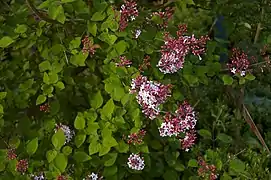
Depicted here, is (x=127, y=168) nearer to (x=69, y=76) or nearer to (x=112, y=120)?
(x=112, y=120)

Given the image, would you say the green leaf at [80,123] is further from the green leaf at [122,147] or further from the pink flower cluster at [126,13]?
the pink flower cluster at [126,13]

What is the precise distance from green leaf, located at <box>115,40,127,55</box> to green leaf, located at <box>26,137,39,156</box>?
38 centimetres

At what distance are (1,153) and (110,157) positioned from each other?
35cm

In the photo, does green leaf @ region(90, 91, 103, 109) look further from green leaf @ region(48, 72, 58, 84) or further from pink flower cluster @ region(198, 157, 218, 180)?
pink flower cluster @ region(198, 157, 218, 180)

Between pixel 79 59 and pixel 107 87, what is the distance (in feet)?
0.41

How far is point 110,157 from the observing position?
194 cm

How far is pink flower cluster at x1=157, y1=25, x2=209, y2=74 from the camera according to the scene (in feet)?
5.87

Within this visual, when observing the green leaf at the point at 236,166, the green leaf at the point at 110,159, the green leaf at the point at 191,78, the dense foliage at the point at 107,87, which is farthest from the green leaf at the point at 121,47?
the green leaf at the point at 236,166

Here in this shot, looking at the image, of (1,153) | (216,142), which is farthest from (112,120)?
(216,142)

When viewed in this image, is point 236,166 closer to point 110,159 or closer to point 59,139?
point 110,159

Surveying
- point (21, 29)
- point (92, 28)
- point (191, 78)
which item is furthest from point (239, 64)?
point (21, 29)

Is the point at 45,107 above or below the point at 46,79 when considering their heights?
below

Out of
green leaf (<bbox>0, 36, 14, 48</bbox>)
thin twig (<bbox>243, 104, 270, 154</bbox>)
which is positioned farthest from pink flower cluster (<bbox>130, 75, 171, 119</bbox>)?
thin twig (<bbox>243, 104, 270, 154</bbox>)

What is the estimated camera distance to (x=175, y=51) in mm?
1794
